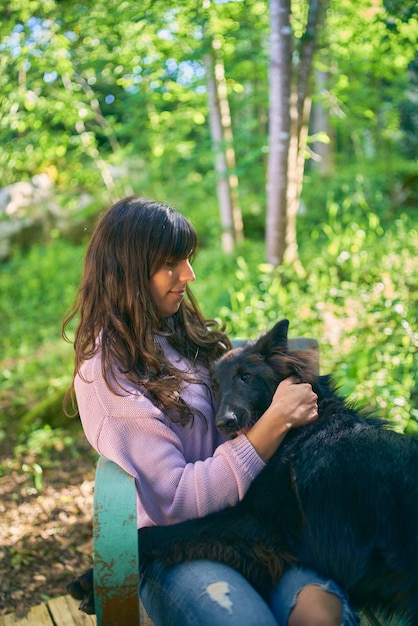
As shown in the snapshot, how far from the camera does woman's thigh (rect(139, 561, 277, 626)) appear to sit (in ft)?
4.90

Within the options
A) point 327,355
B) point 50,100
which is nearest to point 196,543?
point 327,355

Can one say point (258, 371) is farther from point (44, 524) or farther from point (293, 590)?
point (44, 524)

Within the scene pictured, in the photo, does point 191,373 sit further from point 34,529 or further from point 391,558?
point 34,529

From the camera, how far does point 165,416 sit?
189 centimetres

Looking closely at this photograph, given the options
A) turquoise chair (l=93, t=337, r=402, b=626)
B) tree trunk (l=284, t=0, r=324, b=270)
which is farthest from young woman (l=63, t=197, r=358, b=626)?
tree trunk (l=284, t=0, r=324, b=270)

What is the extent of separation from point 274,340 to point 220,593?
34.7 inches

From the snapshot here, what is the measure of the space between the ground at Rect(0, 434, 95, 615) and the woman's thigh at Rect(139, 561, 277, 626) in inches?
40.7

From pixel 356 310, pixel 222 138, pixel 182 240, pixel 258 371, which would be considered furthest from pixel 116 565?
pixel 222 138

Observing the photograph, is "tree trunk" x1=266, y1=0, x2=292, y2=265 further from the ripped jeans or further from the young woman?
the ripped jeans

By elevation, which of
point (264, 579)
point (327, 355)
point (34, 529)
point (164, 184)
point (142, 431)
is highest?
point (142, 431)

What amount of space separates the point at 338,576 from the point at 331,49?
16.1ft

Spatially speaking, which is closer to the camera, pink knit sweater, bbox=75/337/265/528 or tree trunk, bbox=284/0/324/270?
pink knit sweater, bbox=75/337/265/528

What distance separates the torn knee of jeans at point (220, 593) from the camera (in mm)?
1505

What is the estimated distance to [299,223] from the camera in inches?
301
